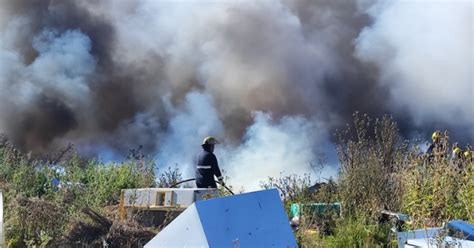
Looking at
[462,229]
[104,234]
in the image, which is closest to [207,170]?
[104,234]

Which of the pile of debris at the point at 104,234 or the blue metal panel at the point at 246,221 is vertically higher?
the pile of debris at the point at 104,234

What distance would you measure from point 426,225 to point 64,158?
6.75m

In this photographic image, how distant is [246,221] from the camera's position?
14.3ft

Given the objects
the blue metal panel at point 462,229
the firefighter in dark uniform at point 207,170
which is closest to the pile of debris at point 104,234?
the firefighter in dark uniform at point 207,170

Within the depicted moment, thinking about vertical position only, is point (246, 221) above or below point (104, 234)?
below

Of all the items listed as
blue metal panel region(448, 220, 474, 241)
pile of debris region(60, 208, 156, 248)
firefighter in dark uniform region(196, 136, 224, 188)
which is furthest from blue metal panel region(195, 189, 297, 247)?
firefighter in dark uniform region(196, 136, 224, 188)

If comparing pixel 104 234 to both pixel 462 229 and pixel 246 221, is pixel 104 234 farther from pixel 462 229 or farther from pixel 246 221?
pixel 462 229

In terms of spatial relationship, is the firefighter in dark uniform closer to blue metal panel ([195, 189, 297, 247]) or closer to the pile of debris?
the pile of debris

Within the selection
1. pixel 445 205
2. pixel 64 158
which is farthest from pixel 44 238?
pixel 64 158

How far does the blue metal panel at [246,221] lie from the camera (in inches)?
163

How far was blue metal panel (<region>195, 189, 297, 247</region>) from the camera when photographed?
414cm

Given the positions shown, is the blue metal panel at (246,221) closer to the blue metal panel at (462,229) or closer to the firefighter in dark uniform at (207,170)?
the blue metal panel at (462,229)

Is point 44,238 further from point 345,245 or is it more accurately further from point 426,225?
point 426,225

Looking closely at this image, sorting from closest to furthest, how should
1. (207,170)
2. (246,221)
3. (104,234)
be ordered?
1. (246,221)
2. (104,234)
3. (207,170)
